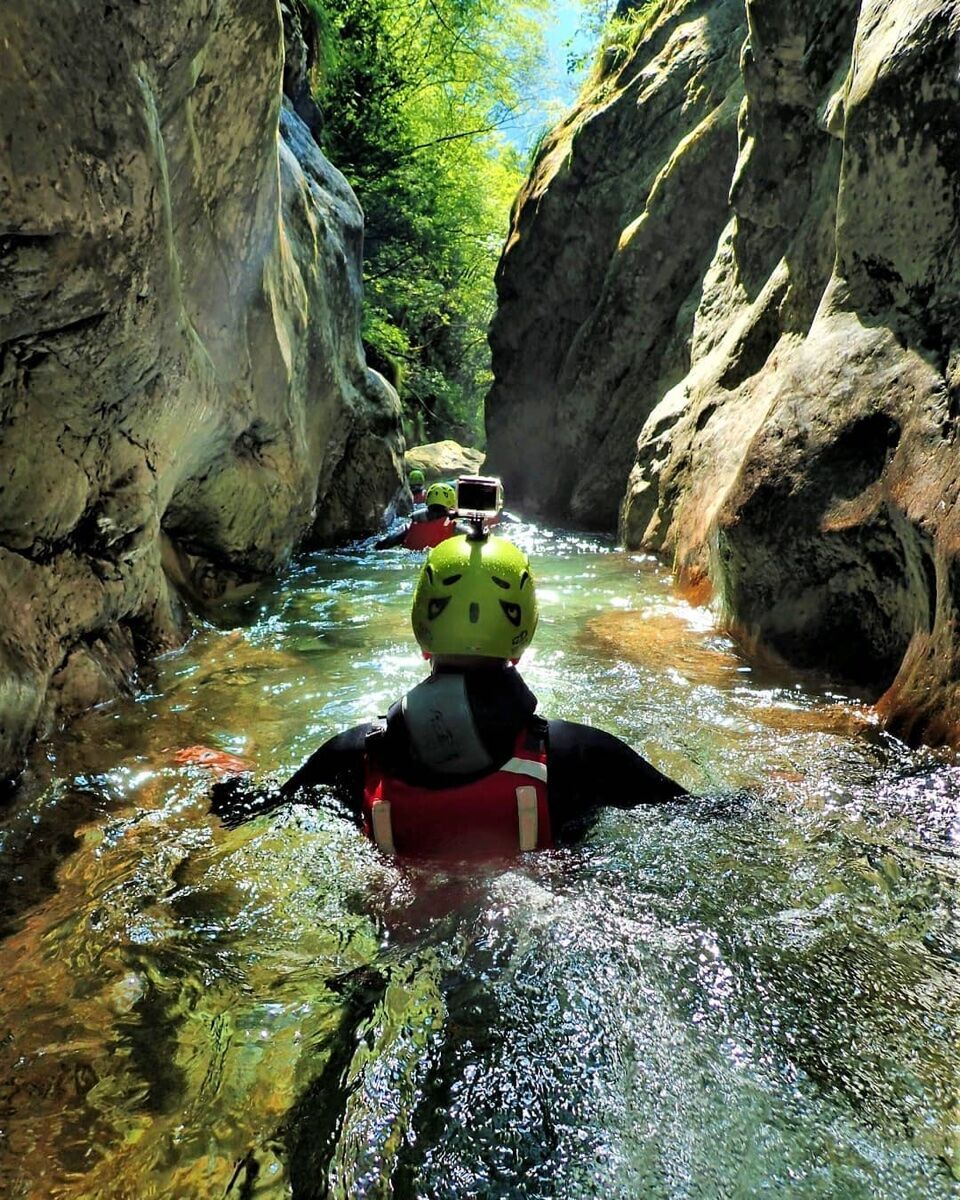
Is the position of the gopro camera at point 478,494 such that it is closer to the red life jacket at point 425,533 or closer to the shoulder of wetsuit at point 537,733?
the shoulder of wetsuit at point 537,733

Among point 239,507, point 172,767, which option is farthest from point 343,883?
point 239,507

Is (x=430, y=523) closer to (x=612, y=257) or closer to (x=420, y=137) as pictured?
(x=612, y=257)

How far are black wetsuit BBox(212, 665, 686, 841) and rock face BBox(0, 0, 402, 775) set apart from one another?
5.03 feet

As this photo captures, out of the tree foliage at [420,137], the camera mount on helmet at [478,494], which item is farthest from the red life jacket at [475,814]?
the tree foliage at [420,137]

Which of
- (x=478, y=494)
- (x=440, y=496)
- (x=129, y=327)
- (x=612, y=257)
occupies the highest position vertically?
(x=612, y=257)

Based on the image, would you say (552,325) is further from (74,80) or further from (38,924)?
(38,924)

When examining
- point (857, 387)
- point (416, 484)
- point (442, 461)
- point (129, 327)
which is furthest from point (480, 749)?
point (442, 461)

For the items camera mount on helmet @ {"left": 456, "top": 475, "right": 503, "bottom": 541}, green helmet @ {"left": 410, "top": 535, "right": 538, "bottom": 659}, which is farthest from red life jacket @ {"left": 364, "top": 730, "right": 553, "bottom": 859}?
camera mount on helmet @ {"left": 456, "top": 475, "right": 503, "bottom": 541}

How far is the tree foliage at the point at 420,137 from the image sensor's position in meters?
15.0

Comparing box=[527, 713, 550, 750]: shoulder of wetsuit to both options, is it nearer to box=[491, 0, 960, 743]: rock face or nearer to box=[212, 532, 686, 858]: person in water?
box=[212, 532, 686, 858]: person in water

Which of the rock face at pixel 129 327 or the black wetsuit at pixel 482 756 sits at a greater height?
the rock face at pixel 129 327

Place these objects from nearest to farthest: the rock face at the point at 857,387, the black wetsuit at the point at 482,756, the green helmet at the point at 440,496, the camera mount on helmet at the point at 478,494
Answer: the black wetsuit at the point at 482,756
the camera mount on helmet at the point at 478,494
the rock face at the point at 857,387
the green helmet at the point at 440,496

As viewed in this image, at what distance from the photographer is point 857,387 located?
14.1 ft

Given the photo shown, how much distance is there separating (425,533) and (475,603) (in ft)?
24.3
